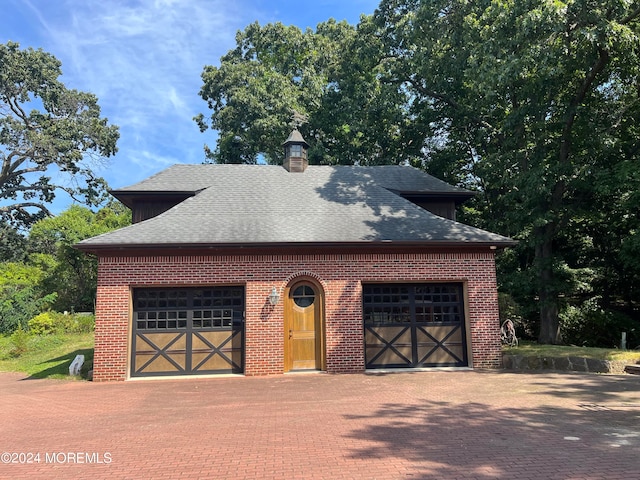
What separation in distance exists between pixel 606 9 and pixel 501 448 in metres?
12.8

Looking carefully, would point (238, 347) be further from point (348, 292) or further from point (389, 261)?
point (389, 261)

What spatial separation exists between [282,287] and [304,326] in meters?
1.27

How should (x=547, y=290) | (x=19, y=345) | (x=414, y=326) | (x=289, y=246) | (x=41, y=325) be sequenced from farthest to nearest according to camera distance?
(x=41, y=325)
(x=19, y=345)
(x=547, y=290)
(x=414, y=326)
(x=289, y=246)

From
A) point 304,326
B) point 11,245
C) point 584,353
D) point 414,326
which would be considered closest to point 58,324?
point 304,326

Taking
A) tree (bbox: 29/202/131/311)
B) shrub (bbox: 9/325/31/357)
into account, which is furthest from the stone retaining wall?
tree (bbox: 29/202/131/311)

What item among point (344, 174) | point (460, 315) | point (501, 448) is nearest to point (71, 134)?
point (344, 174)

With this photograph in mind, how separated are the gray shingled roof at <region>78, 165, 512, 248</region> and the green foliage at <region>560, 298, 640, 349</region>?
728 cm

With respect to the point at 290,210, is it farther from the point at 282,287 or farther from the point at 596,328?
the point at 596,328

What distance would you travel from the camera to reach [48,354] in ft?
53.2

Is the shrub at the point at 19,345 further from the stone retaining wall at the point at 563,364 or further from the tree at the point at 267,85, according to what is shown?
the stone retaining wall at the point at 563,364

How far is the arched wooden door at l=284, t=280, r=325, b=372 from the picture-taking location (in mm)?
12094

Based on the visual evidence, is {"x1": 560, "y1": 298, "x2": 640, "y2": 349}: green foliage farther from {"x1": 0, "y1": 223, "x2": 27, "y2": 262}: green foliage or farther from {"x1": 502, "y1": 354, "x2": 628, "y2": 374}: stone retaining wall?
{"x1": 0, "y1": 223, "x2": 27, "y2": 262}: green foliage

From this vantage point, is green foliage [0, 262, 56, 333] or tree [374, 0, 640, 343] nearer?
tree [374, 0, 640, 343]

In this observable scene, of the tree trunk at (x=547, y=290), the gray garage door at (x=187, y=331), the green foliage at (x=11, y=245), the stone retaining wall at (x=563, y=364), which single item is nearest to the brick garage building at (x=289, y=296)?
the gray garage door at (x=187, y=331)
